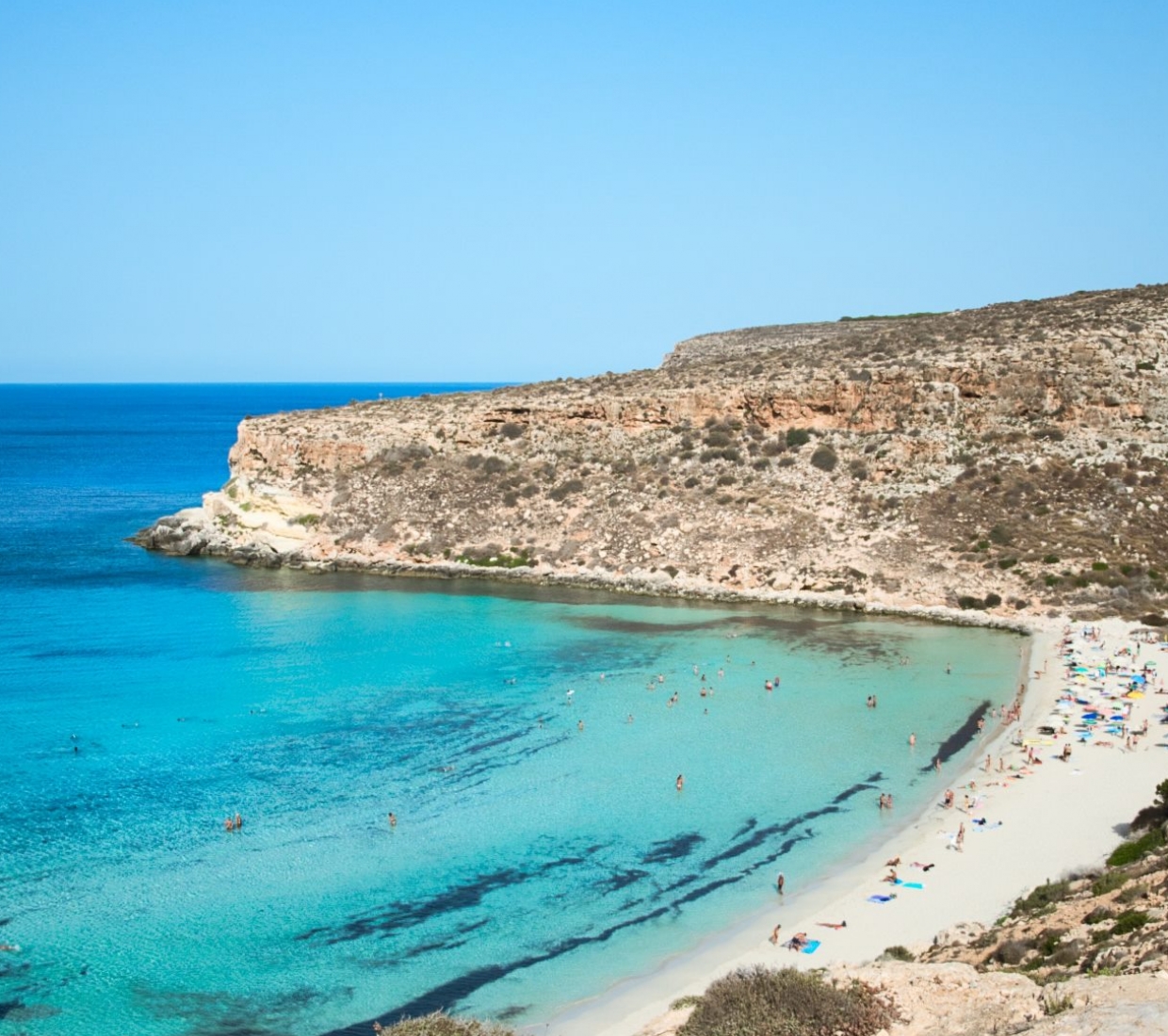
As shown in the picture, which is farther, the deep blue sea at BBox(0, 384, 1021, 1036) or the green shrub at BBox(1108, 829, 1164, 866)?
the green shrub at BBox(1108, 829, 1164, 866)

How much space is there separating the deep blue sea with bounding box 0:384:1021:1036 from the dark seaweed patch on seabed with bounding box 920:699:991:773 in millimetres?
310

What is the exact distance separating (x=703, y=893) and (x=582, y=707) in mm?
12968

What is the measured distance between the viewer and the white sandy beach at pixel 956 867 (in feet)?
62.1

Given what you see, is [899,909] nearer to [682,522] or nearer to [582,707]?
[582,707]

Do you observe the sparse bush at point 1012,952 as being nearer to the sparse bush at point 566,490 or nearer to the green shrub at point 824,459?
the green shrub at point 824,459

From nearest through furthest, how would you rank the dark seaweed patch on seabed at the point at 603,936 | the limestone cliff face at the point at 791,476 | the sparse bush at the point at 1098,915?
the sparse bush at the point at 1098,915 < the dark seaweed patch on seabed at the point at 603,936 < the limestone cliff face at the point at 791,476

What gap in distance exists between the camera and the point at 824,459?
57781 millimetres

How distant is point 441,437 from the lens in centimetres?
6525

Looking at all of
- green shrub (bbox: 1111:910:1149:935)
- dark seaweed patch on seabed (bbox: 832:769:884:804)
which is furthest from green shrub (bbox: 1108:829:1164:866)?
dark seaweed patch on seabed (bbox: 832:769:884:804)

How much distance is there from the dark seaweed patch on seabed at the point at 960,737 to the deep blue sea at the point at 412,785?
31cm

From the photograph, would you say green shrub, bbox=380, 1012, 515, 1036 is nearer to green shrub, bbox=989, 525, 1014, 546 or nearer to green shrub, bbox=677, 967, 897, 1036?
green shrub, bbox=677, 967, 897, 1036

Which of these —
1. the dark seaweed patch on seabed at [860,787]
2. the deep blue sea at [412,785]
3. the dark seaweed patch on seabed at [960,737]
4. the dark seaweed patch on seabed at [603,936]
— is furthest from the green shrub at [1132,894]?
the dark seaweed patch on seabed at [960,737]

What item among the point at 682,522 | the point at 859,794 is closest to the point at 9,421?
the point at 682,522

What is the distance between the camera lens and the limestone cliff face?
164 feet
